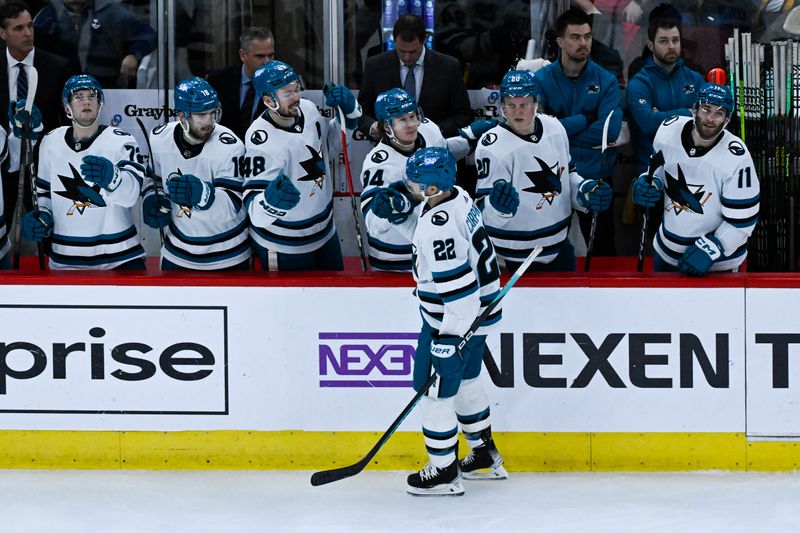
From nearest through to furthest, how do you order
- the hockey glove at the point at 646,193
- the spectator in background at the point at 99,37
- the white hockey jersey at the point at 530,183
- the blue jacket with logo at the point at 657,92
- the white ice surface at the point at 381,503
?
1. the white ice surface at the point at 381,503
2. the hockey glove at the point at 646,193
3. the white hockey jersey at the point at 530,183
4. the blue jacket with logo at the point at 657,92
5. the spectator in background at the point at 99,37

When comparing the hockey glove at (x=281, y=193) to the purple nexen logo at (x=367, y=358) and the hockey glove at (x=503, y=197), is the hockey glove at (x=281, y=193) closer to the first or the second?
the purple nexen logo at (x=367, y=358)

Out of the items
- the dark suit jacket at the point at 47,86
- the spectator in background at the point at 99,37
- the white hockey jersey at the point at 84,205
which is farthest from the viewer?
the spectator in background at the point at 99,37

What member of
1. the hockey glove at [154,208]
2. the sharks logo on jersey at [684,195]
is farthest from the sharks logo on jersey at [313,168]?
the sharks logo on jersey at [684,195]

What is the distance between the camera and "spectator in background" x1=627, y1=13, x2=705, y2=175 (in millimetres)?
5996

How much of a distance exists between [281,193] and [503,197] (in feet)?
2.65

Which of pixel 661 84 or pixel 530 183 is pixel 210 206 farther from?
pixel 661 84

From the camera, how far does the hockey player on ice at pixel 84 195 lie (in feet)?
17.5

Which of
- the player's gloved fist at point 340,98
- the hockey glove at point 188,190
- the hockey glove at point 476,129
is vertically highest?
the player's gloved fist at point 340,98

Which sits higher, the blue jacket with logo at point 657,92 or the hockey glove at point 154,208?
the blue jacket with logo at point 657,92

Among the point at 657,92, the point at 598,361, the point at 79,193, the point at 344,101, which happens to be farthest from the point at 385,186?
the point at 657,92

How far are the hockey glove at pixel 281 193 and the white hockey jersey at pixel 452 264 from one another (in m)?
0.61

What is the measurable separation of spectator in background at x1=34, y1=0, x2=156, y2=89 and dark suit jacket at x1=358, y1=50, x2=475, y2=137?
121 centimetres

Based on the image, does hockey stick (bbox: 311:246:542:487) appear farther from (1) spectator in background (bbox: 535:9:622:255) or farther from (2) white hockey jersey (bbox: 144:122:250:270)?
(1) spectator in background (bbox: 535:9:622:255)

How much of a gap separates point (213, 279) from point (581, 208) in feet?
4.76
